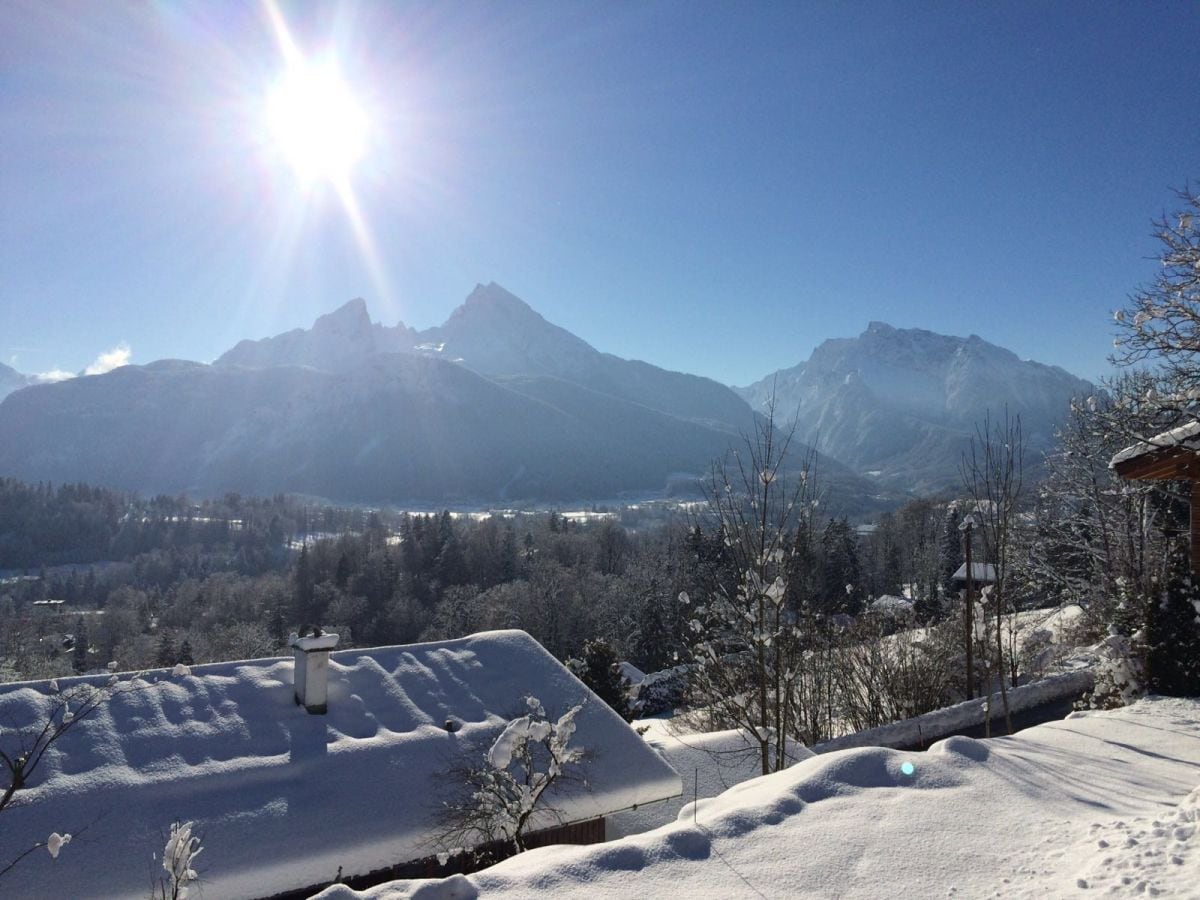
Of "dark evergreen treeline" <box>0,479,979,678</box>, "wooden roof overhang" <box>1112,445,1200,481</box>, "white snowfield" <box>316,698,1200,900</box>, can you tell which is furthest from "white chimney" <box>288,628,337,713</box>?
"wooden roof overhang" <box>1112,445,1200,481</box>

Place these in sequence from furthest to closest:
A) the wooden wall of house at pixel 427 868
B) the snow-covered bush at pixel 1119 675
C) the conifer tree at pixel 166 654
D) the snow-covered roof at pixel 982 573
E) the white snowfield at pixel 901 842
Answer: the conifer tree at pixel 166 654, the snow-covered roof at pixel 982 573, the snow-covered bush at pixel 1119 675, the wooden wall of house at pixel 427 868, the white snowfield at pixel 901 842

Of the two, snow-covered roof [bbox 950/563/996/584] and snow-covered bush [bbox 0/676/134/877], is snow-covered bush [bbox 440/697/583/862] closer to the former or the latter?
snow-covered bush [bbox 0/676/134/877]

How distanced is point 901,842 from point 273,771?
669 centimetres

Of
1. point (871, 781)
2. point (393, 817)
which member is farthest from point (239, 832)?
point (871, 781)

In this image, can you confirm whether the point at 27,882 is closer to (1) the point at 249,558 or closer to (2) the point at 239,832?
(2) the point at 239,832

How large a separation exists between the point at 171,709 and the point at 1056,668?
17.3 metres

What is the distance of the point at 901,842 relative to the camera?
4258mm

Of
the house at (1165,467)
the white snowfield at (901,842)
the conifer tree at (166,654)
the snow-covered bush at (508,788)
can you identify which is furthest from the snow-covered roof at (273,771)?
the conifer tree at (166,654)

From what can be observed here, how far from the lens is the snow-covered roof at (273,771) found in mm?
6664

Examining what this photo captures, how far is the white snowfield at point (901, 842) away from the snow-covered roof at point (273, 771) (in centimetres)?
390

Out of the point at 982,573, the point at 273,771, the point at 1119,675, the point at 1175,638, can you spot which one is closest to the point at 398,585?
the point at 982,573

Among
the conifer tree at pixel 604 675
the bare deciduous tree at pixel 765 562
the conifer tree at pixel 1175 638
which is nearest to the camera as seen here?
the bare deciduous tree at pixel 765 562

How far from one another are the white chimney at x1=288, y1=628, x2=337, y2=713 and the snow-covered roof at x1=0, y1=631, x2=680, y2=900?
19cm

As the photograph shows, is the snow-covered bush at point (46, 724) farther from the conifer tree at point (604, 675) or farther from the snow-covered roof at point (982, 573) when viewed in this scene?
the snow-covered roof at point (982, 573)
